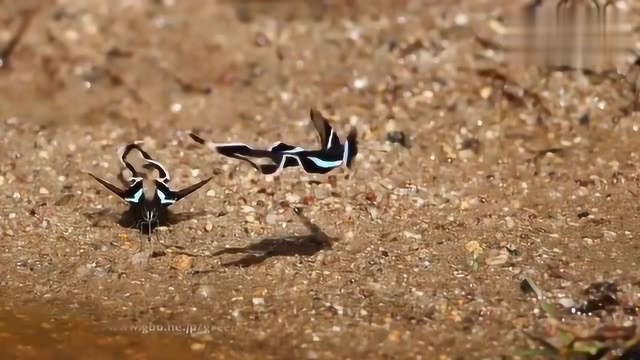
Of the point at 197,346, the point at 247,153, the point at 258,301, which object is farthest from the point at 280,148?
the point at 197,346

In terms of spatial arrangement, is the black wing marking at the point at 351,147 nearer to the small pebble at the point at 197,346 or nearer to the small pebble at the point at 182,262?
the small pebble at the point at 182,262

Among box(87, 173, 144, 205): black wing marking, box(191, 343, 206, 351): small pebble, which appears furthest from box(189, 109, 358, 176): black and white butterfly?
box(191, 343, 206, 351): small pebble

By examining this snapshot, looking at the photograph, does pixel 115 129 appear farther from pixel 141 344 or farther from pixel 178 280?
pixel 141 344

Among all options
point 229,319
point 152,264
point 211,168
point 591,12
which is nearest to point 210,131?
point 211,168

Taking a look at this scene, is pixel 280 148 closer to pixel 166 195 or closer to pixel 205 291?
pixel 166 195

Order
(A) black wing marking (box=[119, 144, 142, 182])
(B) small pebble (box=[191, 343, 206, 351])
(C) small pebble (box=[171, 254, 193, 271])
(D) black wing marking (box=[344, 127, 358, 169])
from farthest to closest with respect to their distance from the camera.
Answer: (D) black wing marking (box=[344, 127, 358, 169]), (A) black wing marking (box=[119, 144, 142, 182]), (C) small pebble (box=[171, 254, 193, 271]), (B) small pebble (box=[191, 343, 206, 351])

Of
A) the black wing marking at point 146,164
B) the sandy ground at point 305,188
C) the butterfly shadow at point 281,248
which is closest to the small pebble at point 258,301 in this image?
the sandy ground at point 305,188

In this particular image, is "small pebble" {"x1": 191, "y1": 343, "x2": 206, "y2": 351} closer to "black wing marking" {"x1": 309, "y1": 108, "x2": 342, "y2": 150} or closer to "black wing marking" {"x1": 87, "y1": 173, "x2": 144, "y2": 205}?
"black wing marking" {"x1": 87, "y1": 173, "x2": 144, "y2": 205}
